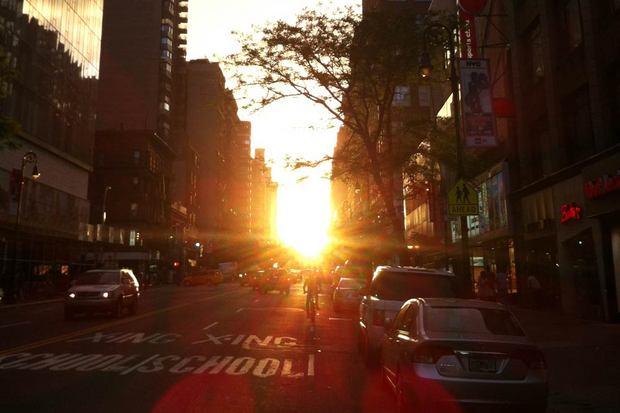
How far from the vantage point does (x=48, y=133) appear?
43875 mm

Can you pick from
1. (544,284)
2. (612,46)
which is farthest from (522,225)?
(612,46)

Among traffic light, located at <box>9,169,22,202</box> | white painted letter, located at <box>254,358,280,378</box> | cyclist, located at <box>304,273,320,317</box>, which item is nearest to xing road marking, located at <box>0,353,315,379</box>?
white painted letter, located at <box>254,358,280,378</box>

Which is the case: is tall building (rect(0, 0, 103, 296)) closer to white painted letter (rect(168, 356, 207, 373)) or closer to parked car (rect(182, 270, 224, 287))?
parked car (rect(182, 270, 224, 287))

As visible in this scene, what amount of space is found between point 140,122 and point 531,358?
3519 inches

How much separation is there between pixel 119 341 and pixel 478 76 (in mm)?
13019

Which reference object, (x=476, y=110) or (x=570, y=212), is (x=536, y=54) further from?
(x=476, y=110)

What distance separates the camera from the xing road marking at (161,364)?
10.3 m

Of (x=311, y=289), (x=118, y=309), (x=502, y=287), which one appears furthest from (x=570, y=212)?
(x=118, y=309)

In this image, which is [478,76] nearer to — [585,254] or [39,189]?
[585,254]

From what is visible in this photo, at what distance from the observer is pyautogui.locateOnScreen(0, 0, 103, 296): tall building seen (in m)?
37.9

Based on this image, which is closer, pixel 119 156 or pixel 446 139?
pixel 446 139

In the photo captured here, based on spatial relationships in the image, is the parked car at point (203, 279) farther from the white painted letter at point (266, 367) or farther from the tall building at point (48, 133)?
the white painted letter at point (266, 367)

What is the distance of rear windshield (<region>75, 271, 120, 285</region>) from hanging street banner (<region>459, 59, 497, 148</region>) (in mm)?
13555

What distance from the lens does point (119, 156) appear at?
263 ft
